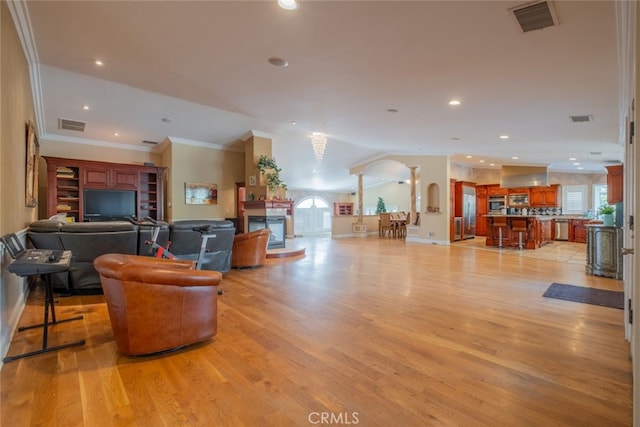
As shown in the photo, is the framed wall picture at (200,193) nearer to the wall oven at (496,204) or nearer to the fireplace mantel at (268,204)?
the fireplace mantel at (268,204)

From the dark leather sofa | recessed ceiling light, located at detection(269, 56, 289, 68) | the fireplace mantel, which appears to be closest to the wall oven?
the fireplace mantel

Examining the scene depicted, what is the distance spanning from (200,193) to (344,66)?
6.18 metres

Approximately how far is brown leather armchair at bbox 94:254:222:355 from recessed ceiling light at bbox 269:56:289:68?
239 centimetres

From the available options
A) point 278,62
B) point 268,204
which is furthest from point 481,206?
point 278,62

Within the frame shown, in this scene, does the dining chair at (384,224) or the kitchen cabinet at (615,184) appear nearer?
the kitchen cabinet at (615,184)

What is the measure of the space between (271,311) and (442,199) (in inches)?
304

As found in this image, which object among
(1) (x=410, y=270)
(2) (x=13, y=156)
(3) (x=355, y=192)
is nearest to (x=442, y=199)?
(1) (x=410, y=270)

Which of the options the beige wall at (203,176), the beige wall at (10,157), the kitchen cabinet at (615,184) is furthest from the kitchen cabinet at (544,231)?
the beige wall at (10,157)

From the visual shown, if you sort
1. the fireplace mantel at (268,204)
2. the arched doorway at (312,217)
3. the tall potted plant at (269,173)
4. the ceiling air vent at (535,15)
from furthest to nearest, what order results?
the arched doorway at (312,217)
the tall potted plant at (269,173)
the fireplace mantel at (268,204)
the ceiling air vent at (535,15)

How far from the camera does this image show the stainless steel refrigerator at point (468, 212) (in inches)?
409

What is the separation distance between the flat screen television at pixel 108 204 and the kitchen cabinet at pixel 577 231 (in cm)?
1285

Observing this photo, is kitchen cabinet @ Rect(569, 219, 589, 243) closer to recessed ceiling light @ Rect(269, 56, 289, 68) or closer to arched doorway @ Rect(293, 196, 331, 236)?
arched doorway @ Rect(293, 196, 331, 236)

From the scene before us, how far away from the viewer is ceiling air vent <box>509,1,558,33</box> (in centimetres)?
224

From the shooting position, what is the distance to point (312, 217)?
1512cm
